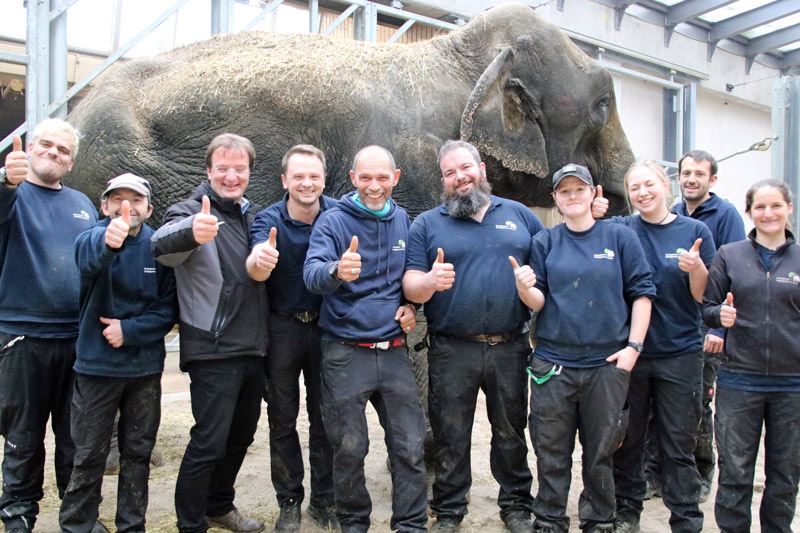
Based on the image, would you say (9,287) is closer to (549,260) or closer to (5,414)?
(5,414)

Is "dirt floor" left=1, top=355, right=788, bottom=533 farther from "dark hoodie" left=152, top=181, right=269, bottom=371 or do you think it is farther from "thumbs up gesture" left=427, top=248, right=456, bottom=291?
"thumbs up gesture" left=427, top=248, right=456, bottom=291

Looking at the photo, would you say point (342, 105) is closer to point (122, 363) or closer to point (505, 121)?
point (505, 121)

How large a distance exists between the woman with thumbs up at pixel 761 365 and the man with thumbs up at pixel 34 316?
3.35 m

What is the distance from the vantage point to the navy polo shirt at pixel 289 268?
3.81 m

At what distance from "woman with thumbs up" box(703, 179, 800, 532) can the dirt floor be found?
75cm

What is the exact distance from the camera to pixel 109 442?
362 cm

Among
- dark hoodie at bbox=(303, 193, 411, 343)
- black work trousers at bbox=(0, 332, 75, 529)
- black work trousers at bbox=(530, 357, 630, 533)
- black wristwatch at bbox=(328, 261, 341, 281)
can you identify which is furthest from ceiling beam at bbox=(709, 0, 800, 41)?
black work trousers at bbox=(0, 332, 75, 529)

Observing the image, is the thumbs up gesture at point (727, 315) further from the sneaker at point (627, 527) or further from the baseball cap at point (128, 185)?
the baseball cap at point (128, 185)

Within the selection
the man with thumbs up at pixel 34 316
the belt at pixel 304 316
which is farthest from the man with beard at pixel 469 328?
the man with thumbs up at pixel 34 316

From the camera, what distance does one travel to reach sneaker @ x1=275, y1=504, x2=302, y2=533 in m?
3.93

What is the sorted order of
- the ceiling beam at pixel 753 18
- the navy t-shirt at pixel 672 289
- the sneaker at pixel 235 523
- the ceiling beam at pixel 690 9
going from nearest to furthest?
the navy t-shirt at pixel 672 289
the sneaker at pixel 235 523
the ceiling beam at pixel 690 9
the ceiling beam at pixel 753 18

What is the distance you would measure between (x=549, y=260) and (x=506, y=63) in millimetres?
2338

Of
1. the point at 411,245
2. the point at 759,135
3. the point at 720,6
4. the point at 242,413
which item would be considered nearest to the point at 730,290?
the point at 411,245

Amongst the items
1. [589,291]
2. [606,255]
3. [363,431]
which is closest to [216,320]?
[363,431]
